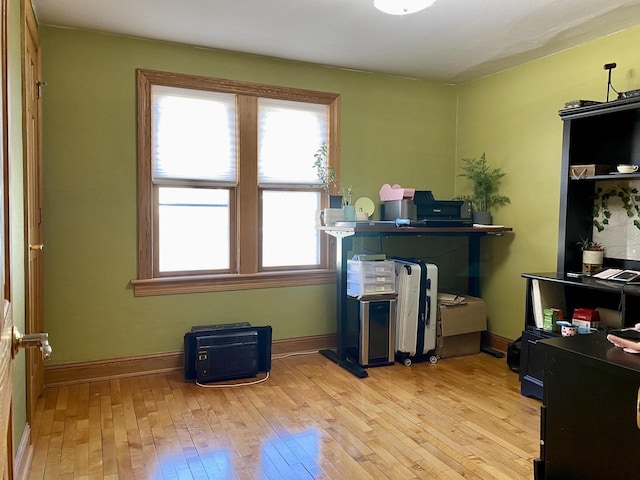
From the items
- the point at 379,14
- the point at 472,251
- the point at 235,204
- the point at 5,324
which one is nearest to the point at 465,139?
the point at 472,251

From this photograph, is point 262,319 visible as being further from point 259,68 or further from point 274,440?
point 259,68

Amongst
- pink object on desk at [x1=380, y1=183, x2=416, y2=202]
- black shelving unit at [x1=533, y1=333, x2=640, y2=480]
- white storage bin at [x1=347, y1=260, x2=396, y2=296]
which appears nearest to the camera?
black shelving unit at [x1=533, y1=333, x2=640, y2=480]

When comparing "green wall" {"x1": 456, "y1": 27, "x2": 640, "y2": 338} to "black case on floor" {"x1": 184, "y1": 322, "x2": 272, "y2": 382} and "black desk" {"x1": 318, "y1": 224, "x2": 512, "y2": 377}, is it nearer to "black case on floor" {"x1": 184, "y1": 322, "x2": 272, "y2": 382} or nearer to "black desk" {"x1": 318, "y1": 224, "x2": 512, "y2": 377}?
"black desk" {"x1": 318, "y1": 224, "x2": 512, "y2": 377}

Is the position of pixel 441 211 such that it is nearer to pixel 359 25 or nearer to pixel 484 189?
pixel 484 189

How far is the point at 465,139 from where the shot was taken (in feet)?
15.1

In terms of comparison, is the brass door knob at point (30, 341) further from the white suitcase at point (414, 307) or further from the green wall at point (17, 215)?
the white suitcase at point (414, 307)

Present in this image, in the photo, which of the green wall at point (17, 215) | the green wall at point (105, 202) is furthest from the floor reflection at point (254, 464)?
the green wall at point (105, 202)

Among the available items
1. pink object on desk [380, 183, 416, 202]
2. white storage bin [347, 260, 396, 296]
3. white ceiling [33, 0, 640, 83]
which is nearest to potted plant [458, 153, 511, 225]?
pink object on desk [380, 183, 416, 202]

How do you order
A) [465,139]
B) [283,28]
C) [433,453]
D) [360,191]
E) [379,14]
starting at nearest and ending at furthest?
[433,453] < [379,14] < [283,28] < [360,191] < [465,139]

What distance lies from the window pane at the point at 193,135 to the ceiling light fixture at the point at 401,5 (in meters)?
1.51

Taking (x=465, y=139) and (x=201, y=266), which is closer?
(x=201, y=266)

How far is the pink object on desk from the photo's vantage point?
405cm

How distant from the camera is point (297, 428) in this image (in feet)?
8.95

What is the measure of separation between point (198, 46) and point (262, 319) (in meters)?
2.16
